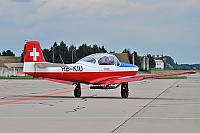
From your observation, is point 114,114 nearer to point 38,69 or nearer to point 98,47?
point 38,69

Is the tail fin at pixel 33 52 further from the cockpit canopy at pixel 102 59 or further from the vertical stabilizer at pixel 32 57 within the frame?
the cockpit canopy at pixel 102 59

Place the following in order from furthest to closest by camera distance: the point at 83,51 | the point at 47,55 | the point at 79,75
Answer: the point at 83,51 < the point at 47,55 < the point at 79,75

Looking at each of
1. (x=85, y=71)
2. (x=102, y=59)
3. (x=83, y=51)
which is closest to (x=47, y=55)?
(x=83, y=51)

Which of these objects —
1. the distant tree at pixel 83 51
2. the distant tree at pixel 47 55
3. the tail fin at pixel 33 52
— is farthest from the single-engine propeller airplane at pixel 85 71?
the distant tree at pixel 83 51

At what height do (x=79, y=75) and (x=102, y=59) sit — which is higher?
(x=102, y=59)

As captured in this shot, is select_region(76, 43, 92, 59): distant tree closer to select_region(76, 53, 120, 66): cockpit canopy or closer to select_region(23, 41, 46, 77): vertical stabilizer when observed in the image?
select_region(76, 53, 120, 66): cockpit canopy

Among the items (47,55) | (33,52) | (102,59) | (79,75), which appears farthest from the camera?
(47,55)

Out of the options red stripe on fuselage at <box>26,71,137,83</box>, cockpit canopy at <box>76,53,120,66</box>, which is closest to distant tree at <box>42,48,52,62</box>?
cockpit canopy at <box>76,53,120,66</box>

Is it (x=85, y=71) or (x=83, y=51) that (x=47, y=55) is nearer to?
(x=83, y=51)

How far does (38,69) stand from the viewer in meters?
22.6

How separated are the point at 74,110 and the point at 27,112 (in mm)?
1667

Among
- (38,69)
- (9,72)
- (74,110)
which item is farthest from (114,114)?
(9,72)

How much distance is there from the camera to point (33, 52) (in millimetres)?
23016

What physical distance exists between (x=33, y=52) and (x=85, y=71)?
8.49ft
